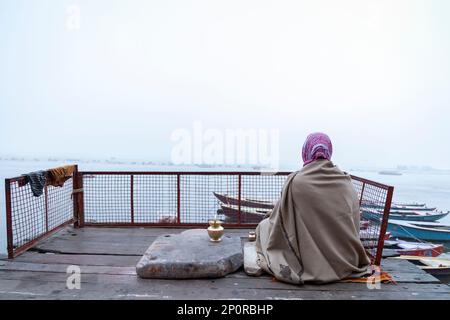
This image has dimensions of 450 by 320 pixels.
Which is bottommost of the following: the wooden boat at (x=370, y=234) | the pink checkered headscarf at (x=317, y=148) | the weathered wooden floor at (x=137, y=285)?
the weathered wooden floor at (x=137, y=285)

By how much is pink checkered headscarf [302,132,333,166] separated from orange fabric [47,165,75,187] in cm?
446

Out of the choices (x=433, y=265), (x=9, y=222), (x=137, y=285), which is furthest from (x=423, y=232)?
(x=9, y=222)

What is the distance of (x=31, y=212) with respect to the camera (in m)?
4.91

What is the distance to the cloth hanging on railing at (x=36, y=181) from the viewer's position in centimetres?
474

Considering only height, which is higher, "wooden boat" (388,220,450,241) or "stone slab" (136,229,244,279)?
"stone slab" (136,229,244,279)

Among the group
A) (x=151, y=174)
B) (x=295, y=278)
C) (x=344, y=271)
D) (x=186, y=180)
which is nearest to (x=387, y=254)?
(x=344, y=271)

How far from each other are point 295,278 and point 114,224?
14.1 ft

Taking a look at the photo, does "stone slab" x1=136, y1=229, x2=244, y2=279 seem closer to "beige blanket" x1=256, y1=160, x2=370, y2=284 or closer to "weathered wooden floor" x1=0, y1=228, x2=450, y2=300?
"weathered wooden floor" x1=0, y1=228, x2=450, y2=300

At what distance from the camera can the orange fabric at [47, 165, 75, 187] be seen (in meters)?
5.31

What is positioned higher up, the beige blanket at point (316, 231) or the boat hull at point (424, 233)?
the beige blanket at point (316, 231)

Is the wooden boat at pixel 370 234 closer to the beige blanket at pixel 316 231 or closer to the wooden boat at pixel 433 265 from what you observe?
the beige blanket at pixel 316 231

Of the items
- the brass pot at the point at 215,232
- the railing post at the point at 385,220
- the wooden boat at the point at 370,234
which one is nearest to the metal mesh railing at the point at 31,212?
the brass pot at the point at 215,232

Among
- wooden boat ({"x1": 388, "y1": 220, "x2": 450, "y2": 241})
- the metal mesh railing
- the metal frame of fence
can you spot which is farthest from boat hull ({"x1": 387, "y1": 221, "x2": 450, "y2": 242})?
the metal mesh railing

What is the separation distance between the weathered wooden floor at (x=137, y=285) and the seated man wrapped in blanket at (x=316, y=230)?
0.59 ft
